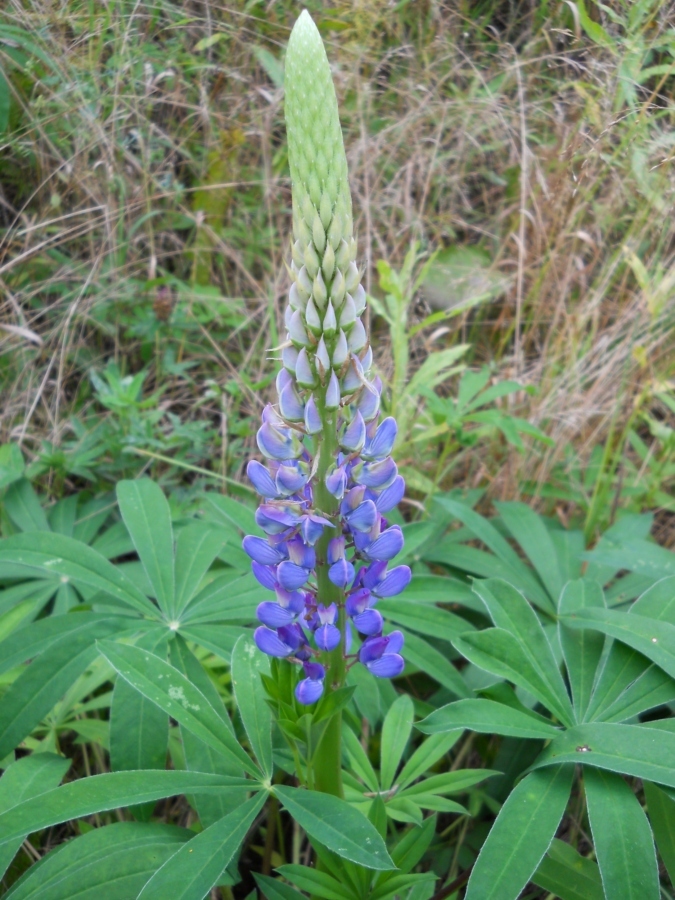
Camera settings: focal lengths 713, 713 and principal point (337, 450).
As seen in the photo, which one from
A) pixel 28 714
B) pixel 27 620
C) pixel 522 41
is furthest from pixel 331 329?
pixel 522 41

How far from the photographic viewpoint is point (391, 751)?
170cm

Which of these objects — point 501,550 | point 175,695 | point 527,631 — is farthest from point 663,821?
point 175,695

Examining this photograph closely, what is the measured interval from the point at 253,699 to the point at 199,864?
339 mm

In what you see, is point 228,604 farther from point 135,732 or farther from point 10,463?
point 10,463

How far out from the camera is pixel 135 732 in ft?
5.27

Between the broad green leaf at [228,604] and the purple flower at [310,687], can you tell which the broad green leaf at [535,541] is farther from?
the purple flower at [310,687]

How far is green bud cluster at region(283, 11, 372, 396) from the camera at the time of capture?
3.71 feet

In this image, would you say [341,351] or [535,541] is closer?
[341,351]

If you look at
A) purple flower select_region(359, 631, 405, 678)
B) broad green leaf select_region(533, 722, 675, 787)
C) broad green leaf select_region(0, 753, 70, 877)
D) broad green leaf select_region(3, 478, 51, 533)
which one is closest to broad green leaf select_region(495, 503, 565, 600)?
broad green leaf select_region(533, 722, 675, 787)

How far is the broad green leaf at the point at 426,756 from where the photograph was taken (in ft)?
5.58

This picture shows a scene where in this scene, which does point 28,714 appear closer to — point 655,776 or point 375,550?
point 375,550

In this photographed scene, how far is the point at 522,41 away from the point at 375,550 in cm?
282

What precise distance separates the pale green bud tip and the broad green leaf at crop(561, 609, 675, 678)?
1.08 metres

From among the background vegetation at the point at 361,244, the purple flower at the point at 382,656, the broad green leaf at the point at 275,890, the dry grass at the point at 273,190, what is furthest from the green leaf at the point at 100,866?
the dry grass at the point at 273,190
